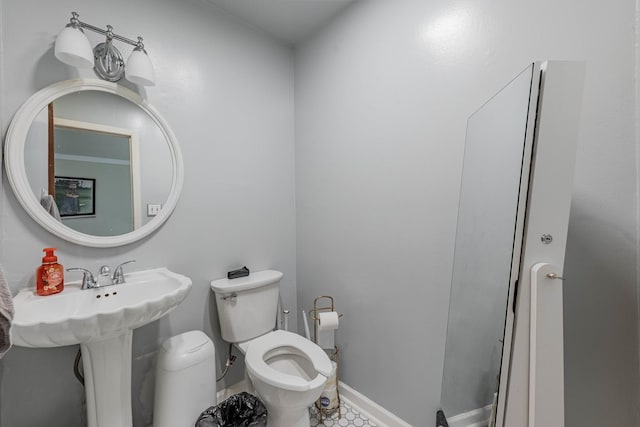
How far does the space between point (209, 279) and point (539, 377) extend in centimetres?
156

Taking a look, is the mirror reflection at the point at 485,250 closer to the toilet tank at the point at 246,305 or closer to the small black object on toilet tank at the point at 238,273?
the toilet tank at the point at 246,305

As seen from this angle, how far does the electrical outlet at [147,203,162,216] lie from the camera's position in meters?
1.40

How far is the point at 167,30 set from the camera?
4.76 ft

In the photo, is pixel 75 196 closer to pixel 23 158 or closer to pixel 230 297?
pixel 23 158

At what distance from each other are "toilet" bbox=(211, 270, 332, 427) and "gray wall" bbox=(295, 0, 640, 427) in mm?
344

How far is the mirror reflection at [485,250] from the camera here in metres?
0.70

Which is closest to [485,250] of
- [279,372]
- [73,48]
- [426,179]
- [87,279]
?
[426,179]

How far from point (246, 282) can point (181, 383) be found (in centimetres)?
57

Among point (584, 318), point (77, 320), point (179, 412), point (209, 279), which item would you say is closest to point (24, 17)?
point (77, 320)

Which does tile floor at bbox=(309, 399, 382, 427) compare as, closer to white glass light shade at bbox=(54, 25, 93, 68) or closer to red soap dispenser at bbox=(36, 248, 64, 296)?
red soap dispenser at bbox=(36, 248, 64, 296)

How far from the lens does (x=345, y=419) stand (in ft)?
5.05

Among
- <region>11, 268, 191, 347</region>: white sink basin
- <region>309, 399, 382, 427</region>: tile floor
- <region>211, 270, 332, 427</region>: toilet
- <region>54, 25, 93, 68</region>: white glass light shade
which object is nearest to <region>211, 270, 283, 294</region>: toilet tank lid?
<region>211, 270, 332, 427</region>: toilet

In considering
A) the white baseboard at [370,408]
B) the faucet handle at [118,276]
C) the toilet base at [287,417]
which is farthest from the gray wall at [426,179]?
the faucet handle at [118,276]

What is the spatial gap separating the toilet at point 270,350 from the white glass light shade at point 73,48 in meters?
1.21
